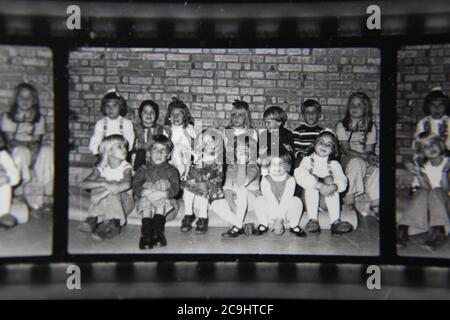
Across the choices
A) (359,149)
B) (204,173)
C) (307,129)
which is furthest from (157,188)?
(359,149)

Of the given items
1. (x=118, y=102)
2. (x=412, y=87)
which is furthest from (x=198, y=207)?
(x=412, y=87)

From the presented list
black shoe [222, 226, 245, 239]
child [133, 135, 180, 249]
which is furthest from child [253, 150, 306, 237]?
child [133, 135, 180, 249]

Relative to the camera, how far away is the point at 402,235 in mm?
3162

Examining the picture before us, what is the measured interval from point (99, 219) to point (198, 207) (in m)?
0.66

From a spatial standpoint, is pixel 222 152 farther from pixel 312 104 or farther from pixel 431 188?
pixel 431 188

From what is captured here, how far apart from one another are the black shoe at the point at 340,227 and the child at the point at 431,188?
1.18 feet

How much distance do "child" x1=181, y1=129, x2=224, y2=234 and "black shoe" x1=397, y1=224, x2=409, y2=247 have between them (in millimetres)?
1209

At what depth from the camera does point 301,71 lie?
124 inches

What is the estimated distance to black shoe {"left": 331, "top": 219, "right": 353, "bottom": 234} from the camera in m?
3.18

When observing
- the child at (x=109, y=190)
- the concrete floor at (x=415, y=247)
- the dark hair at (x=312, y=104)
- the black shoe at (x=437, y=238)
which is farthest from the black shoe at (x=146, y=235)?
the black shoe at (x=437, y=238)

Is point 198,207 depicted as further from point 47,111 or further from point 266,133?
point 47,111

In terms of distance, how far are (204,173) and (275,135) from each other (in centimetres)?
53

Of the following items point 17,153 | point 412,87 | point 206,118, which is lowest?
point 17,153

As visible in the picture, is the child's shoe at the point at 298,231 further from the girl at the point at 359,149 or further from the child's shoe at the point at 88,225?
the child's shoe at the point at 88,225
